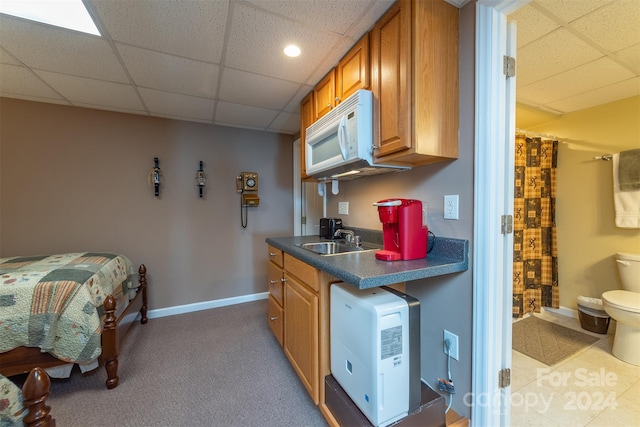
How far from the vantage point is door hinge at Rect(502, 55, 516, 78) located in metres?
1.18

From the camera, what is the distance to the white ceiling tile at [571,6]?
1.23m

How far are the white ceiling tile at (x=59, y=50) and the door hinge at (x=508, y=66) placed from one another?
2253mm

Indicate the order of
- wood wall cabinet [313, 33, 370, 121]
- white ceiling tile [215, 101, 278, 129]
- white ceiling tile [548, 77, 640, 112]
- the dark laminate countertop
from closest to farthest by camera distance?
1. the dark laminate countertop
2. wood wall cabinet [313, 33, 370, 121]
3. white ceiling tile [548, 77, 640, 112]
4. white ceiling tile [215, 101, 278, 129]

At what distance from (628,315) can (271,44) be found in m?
3.15

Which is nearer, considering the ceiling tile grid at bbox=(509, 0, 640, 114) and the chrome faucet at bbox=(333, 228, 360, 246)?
the ceiling tile grid at bbox=(509, 0, 640, 114)

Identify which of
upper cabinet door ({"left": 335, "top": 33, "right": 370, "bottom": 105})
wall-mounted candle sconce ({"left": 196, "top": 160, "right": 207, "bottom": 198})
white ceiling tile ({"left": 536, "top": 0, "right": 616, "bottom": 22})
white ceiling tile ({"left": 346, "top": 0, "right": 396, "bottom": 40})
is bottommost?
wall-mounted candle sconce ({"left": 196, "top": 160, "right": 207, "bottom": 198})

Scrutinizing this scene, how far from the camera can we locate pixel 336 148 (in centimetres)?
163

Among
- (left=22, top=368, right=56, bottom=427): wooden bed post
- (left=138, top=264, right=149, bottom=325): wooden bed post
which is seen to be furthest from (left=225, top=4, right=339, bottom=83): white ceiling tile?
(left=138, top=264, right=149, bottom=325): wooden bed post

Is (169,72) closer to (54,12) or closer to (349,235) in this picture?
(54,12)

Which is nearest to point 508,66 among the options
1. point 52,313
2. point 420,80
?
point 420,80

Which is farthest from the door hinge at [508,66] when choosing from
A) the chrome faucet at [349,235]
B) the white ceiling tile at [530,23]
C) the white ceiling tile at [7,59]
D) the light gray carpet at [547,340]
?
the white ceiling tile at [7,59]

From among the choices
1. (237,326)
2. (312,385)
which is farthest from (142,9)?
(237,326)

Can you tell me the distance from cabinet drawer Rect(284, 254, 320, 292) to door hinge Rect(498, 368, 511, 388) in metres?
0.98

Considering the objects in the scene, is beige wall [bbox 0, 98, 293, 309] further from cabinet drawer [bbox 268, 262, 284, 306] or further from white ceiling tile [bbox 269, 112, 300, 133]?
cabinet drawer [bbox 268, 262, 284, 306]
